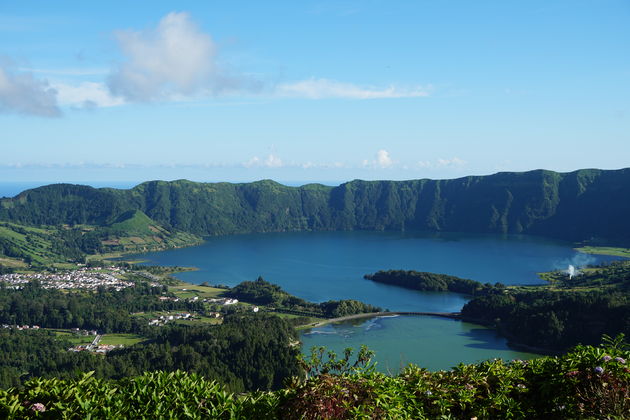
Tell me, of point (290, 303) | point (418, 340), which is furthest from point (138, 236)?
point (418, 340)

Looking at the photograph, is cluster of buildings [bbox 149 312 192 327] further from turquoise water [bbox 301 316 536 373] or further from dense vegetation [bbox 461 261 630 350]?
dense vegetation [bbox 461 261 630 350]

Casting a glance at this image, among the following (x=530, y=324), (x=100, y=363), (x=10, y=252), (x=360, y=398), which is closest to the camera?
(x=360, y=398)

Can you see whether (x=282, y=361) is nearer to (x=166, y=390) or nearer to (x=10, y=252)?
(x=166, y=390)

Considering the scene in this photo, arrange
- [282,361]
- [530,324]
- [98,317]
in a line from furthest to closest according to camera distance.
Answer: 1. [98,317]
2. [530,324]
3. [282,361]

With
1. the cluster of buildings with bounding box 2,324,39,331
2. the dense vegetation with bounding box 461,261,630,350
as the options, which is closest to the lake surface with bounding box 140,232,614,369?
the dense vegetation with bounding box 461,261,630,350

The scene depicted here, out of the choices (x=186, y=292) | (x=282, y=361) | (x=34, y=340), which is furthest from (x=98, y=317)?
(x=282, y=361)

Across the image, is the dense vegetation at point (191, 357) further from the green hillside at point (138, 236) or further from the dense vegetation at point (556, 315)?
the green hillside at point (138, 236)

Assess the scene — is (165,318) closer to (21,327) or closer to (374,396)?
(21,327)
